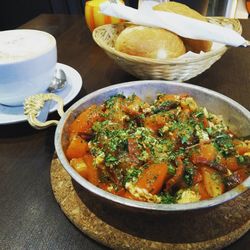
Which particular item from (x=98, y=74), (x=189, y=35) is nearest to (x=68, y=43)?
(x=98, y=74)

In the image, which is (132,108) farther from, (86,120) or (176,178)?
(176,178)

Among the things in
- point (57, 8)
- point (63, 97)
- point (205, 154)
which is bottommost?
point (57, 8)

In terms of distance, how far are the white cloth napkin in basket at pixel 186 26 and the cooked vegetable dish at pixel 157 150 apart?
0.34 m

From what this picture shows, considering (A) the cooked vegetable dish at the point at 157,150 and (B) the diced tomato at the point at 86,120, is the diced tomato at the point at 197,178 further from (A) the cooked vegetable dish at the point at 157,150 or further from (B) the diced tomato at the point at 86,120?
(B) the diced tomato at the point at 86,120

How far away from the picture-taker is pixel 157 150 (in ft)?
2.29

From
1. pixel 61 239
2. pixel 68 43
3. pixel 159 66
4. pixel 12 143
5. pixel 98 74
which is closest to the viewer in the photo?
pixel 61 239

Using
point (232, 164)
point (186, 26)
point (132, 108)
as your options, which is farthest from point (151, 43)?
point (232, 164)

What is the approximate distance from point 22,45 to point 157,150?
59 centimetres

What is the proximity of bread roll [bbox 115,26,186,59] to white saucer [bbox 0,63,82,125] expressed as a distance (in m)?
0.21

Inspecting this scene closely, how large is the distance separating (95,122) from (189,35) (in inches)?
21.8

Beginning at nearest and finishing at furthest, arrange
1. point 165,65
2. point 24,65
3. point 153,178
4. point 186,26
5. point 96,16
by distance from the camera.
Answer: point 153,178, point 24,65, point 165,65, point 186,26, point 96,16

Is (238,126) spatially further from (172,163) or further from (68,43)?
(68,43)

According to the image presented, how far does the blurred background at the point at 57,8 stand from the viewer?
245 centimetres

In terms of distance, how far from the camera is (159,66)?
3.34 ft
